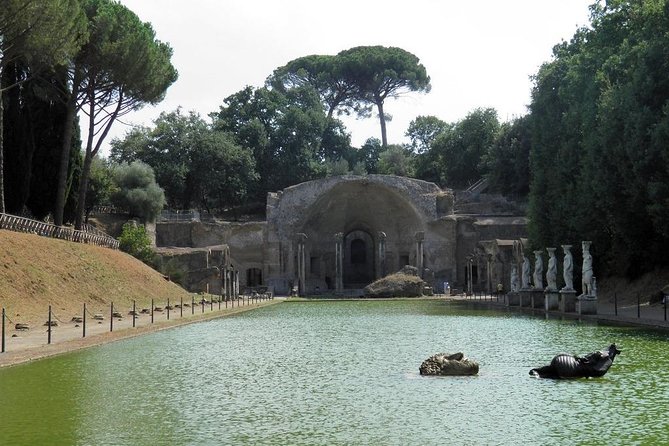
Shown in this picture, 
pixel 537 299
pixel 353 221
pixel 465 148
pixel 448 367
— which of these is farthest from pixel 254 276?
pixel 448 367

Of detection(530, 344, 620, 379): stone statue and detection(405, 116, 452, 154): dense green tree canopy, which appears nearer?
detection(530, 344, 620, 379): stone statue

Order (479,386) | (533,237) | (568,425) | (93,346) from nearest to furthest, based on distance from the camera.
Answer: (568,425) < (479,386) < (93,346) < (533,237)

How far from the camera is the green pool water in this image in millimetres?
9352

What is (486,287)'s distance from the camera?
57656mm

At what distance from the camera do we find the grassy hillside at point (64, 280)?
28.4 meters

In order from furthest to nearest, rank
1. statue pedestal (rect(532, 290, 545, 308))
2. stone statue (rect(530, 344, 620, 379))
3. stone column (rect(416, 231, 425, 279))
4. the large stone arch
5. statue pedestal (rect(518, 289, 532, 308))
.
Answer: the large stone arch, stone column (rect(416, 231, 425, 279)), statue pedestal (rect(518, 289, 532, 308)), statue pedestal (rect(532, 290, 545, 308)), stone statue (rect(530, 344, 620, 379))

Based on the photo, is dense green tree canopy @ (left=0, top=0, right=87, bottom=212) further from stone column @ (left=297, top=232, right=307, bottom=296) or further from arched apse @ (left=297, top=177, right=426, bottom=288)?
arched apse @ (left=297, top=177, right=426, bottom=288)

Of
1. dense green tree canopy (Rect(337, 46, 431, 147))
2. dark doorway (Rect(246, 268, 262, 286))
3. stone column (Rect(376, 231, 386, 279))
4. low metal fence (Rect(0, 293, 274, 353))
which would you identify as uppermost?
dense green tree canopy (Rect(337, 46, 431, 147))

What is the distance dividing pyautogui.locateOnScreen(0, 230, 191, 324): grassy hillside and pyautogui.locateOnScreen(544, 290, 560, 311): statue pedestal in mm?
17130

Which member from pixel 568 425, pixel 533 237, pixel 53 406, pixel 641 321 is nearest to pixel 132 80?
pixel 533 237

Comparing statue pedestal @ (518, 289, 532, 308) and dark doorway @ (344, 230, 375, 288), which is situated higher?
dark doorway @ (344, 230, 375, 288)

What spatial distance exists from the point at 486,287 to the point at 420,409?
47840 mm

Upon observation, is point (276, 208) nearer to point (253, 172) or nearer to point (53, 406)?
point (253, 172)

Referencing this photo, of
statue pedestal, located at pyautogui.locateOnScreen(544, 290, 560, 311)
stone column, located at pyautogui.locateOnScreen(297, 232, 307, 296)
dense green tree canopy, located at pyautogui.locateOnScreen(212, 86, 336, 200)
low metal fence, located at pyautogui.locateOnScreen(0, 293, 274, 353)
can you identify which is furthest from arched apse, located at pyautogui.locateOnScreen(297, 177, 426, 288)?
low metal fence, located at pyautogui.locateOnScreen(0, 293, 274, 353)
